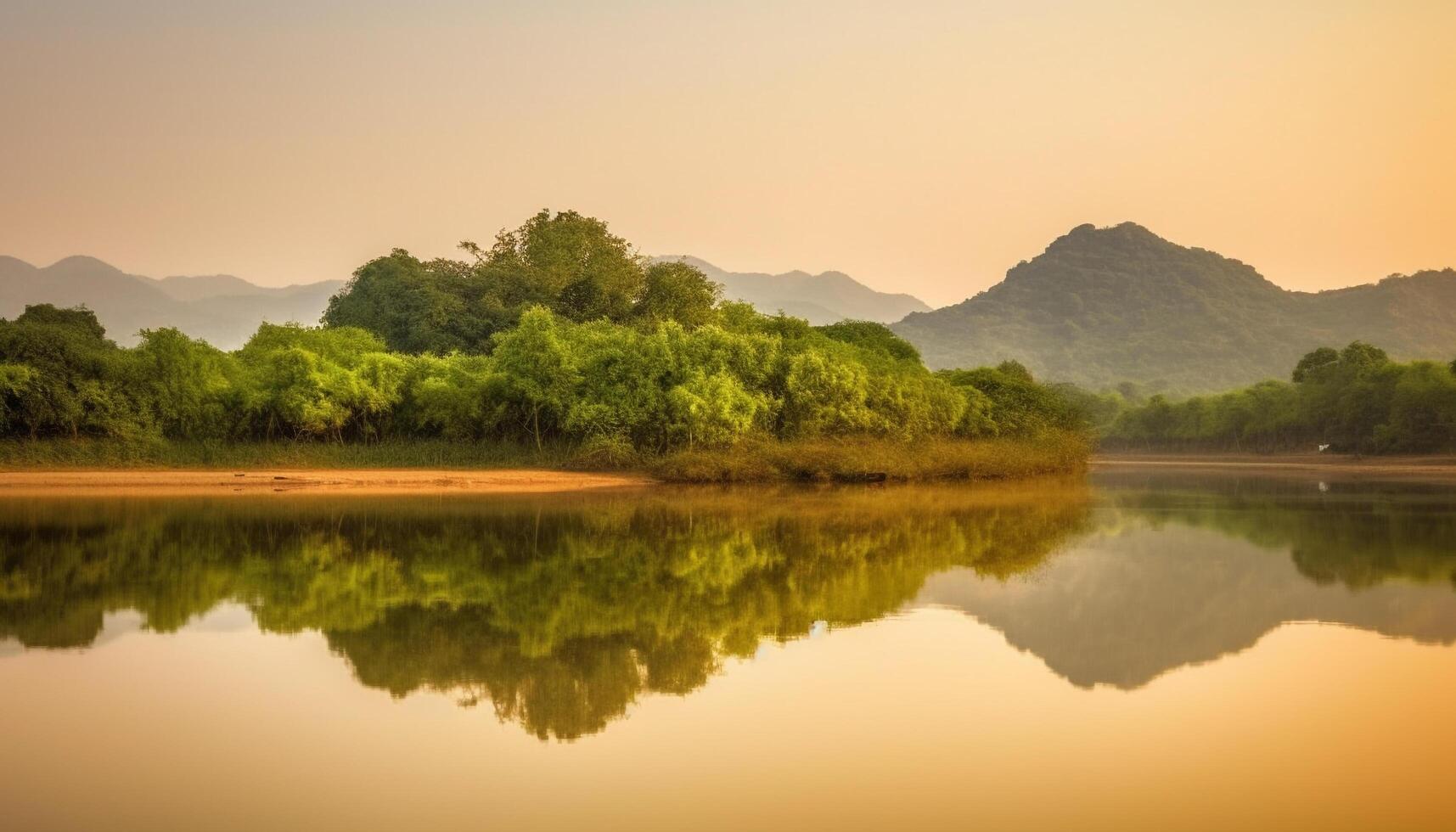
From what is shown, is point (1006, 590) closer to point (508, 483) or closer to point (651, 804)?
point (651, 804)

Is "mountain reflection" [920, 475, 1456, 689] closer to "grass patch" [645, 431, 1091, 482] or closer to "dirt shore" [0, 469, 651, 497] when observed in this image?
"grass patch" [645, 431, 1091, 482]

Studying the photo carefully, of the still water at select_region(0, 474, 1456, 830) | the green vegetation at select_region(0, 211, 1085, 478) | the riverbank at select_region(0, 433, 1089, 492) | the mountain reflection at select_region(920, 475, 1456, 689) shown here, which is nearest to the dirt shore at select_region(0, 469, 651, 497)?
the riverbank at select_region(0, 433, 1089, 492)

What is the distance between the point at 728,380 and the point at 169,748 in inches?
1528

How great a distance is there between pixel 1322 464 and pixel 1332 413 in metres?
5.94

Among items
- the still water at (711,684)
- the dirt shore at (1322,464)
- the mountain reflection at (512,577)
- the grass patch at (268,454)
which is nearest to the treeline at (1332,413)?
the dirt shore at (1322,464)

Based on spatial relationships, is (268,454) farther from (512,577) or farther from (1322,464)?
(1322,464)

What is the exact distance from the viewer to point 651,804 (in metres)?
8.31

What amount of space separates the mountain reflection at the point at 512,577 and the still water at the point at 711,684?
0.30 feet

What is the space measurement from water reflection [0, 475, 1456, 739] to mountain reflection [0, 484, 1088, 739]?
6 cm

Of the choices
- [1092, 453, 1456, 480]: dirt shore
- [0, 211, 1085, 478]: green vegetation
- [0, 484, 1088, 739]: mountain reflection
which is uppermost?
[0, 211, 1085, 478]: green vegetation

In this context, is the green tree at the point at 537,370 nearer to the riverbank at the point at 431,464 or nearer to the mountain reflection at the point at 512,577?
the riverbank at the point at 431,464

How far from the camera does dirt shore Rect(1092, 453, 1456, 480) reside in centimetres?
7488

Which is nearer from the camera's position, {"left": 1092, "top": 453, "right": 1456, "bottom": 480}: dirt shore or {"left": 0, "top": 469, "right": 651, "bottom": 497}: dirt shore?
{"left": 0, "top": 469, "right": 651, "bottom": 497}: dirt shore

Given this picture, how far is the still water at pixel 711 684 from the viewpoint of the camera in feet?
27.7
